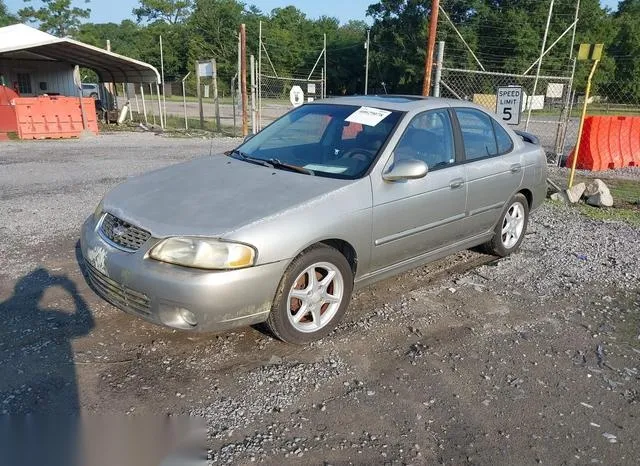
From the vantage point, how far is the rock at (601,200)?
798 cm

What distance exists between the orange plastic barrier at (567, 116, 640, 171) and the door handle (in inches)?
318

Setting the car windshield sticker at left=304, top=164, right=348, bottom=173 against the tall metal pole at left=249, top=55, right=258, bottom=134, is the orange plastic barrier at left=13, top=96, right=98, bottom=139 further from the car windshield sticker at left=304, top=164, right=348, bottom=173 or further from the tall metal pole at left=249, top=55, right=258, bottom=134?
the car windshield sticker at left=304, top=164, right=348, bottom=173

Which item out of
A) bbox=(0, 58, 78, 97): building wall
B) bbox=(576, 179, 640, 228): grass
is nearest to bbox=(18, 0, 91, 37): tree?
bbox=(0, 58, 78, 97): building wall

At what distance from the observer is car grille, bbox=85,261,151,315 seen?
321 cm

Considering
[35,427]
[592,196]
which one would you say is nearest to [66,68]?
[592,196]

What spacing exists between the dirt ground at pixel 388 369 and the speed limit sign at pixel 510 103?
14.7 ft

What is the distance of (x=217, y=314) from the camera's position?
10.2 ft

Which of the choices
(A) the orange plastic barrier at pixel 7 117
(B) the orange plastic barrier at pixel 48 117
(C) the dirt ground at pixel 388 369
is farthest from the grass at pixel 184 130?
(C) the dirt ground at pixel 388 369

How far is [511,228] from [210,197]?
3.45 m

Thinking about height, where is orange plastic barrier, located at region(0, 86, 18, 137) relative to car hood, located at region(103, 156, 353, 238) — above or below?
below

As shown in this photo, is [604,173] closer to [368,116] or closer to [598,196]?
[598,196]

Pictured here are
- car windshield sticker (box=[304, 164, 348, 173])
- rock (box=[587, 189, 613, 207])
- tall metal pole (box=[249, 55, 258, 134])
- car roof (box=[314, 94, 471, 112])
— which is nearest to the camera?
car windshield sticker (box=[304, 164, 348, 173])

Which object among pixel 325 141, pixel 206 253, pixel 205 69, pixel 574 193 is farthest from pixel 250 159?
pixel 205 69

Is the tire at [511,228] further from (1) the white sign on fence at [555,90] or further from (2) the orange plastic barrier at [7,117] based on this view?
(2) the orange plastic barrier at [7,117]
